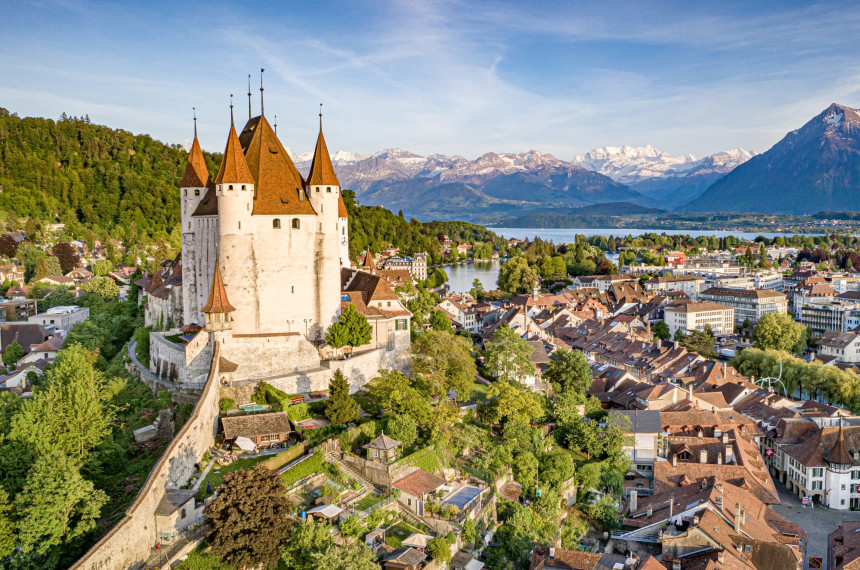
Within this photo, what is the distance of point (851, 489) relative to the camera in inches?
1495

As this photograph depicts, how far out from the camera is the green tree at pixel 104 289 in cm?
6759

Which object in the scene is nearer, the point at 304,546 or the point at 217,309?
the point at 304,546

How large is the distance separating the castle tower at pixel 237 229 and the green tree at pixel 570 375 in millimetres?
23493

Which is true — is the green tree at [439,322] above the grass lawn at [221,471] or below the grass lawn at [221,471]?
above

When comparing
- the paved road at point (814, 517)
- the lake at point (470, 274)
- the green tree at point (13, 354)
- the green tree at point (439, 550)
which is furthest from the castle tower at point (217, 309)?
the lake at point (470, 274)

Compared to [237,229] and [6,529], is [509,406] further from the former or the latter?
[6,529]

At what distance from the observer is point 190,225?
3816 cm

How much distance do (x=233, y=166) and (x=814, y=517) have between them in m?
35.4

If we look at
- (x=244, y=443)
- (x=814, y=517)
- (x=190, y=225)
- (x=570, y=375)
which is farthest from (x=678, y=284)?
(x=244, y=443)

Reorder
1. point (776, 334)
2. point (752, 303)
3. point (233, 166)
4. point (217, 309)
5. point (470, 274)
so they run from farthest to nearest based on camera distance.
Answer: point (470, 274)
point (752, 303)
point (776, 334)
point (233, 166)
point (217, 309)

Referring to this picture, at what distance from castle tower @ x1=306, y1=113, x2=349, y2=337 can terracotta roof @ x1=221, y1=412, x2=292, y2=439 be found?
6980 millimetres

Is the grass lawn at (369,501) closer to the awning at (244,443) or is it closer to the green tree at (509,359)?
the awning at (244,443)

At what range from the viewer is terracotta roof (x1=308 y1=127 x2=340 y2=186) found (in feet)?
118

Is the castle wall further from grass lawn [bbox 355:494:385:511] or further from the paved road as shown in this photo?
the paved road
